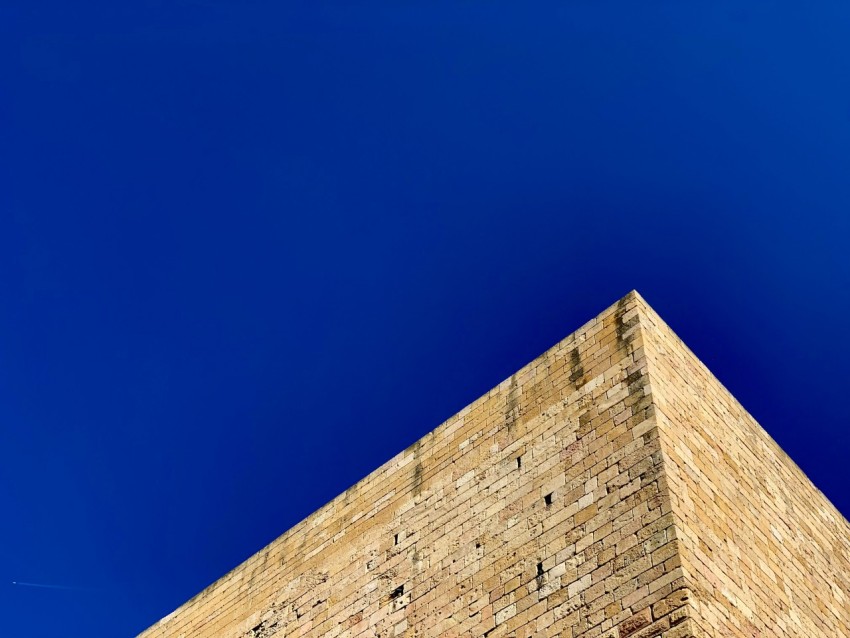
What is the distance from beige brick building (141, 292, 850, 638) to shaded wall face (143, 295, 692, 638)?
0.01m

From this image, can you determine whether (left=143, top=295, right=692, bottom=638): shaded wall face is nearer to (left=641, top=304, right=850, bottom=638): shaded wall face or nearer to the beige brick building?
the beige brick building

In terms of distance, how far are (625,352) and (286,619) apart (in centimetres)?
419

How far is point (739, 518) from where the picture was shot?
309 inches

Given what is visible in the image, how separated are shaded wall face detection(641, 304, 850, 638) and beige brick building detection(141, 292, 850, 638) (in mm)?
20

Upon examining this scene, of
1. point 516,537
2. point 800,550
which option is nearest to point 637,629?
point 516,537

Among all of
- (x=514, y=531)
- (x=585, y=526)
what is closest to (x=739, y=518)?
(x=585, y=526)

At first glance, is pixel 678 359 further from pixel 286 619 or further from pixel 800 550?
pixel 286 619

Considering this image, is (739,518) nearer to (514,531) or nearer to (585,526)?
(585,526)

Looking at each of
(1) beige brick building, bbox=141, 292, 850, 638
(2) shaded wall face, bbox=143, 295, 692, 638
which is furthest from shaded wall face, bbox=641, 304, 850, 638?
(2) shaded wall face, bbox=143, 295, 692, 638

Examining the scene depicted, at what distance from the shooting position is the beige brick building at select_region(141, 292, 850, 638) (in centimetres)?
685

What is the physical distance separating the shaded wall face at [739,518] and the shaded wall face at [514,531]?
0.83 ft

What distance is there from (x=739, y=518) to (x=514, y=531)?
183 centimetres

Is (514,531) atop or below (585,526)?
atop

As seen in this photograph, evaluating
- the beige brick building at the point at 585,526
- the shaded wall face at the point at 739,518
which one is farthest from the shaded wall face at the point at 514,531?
the shaded wall face at the point at 739,518
